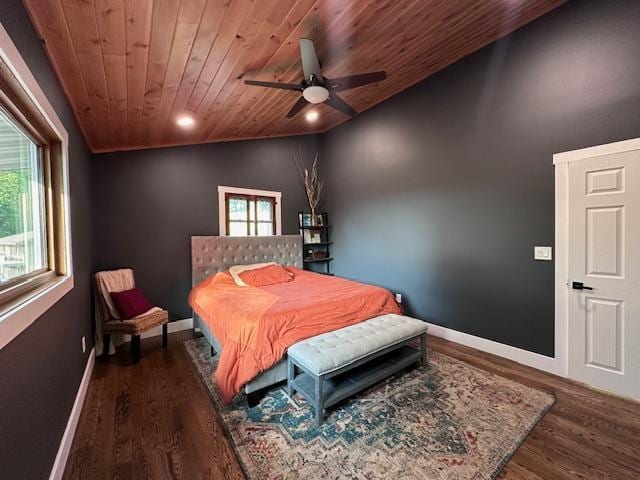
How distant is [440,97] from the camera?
338cm

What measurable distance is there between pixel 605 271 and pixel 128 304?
184 inches

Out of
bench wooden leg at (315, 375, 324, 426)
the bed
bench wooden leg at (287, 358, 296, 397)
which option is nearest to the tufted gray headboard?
the bed

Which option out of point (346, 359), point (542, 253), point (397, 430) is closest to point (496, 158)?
point (542, 253)

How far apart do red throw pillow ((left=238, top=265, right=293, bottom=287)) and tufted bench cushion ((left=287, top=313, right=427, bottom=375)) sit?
1521 millimetres

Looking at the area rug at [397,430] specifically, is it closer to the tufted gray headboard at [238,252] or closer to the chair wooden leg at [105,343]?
the chair wooden leg at [105,343]

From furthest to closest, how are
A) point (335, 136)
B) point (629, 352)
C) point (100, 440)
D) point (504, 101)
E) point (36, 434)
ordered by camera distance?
point (335, 136) → point (504, 101) → point (629, 352) → point (100, 440) → point (36, 434)

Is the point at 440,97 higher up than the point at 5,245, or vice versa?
the point at 440,97

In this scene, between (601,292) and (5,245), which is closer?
(5,245)

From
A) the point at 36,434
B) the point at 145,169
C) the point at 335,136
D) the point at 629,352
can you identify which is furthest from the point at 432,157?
the point at 36,434

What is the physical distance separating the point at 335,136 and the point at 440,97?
2025mm

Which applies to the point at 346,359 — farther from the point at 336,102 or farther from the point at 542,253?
the point at 336,102

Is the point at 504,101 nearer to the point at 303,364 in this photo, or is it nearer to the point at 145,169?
the point at 303,364

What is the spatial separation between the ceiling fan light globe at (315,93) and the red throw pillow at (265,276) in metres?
2.29

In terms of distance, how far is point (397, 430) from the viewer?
72.6 inches
